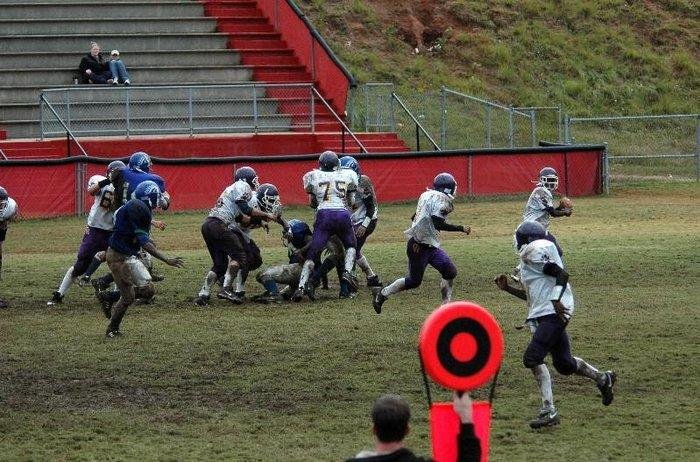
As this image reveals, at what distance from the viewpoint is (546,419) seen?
35.3 feet

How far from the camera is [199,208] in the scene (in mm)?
28500

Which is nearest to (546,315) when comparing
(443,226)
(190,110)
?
(443,226)

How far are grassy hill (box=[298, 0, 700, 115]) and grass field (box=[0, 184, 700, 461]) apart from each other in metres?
21.8

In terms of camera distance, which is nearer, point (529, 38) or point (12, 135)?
point (12, 135)

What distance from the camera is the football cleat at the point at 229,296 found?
17312mm

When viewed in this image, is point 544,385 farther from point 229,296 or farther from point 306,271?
point 229,296

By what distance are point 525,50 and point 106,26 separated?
14901 millimetres

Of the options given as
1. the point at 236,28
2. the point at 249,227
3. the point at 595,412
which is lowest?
the point at 595,412

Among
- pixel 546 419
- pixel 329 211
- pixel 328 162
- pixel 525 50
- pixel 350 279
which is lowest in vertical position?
pixel 546 419

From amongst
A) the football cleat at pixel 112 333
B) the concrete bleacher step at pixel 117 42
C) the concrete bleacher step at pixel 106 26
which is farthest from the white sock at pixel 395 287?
the concrete bleacher step at pixel 106 26

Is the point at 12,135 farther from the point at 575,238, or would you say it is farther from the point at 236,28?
the point at 575,238

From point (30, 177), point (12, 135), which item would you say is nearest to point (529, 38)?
point (12, 135)

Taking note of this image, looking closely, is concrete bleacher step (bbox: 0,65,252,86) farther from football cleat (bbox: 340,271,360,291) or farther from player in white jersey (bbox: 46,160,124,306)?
football cleat (bbox: 340,271,360,291)

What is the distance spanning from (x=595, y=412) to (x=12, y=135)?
78.9ft
